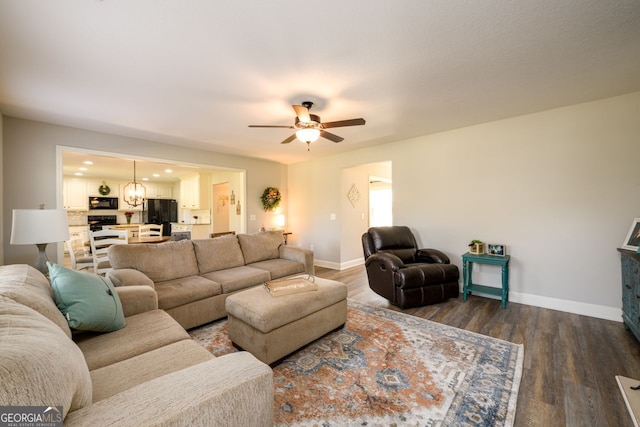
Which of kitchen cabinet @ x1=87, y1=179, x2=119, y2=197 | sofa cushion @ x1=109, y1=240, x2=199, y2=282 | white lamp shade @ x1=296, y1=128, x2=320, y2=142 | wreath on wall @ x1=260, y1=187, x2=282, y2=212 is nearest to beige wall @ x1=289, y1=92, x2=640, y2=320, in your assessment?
white lamp shade @ x1=296, y1=128, x2=320, y2=142

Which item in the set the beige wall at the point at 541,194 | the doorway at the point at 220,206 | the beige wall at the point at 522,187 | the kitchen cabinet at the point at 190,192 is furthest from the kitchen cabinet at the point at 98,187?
the beige wall at the point at 541,194

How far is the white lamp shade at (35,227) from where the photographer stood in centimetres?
212

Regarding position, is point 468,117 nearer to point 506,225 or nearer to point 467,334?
point 506,225

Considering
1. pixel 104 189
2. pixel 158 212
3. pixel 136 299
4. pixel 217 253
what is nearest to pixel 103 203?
pixel 104 189

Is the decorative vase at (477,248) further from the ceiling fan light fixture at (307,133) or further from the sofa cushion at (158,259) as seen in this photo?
the sofa cushion at (158,259)

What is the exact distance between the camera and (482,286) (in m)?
3.69

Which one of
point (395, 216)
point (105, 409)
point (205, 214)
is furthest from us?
point (205, 214)

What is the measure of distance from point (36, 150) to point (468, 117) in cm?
561

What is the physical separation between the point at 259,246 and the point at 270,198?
218 cm

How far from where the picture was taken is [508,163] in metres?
3.50

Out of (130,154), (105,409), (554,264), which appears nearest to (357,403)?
(105,409)

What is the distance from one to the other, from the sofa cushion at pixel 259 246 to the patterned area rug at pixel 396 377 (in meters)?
1.20

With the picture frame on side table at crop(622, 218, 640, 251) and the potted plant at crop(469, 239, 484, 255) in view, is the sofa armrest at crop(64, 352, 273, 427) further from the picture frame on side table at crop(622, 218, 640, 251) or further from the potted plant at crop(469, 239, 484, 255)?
the picture frame on side table at crop(622, 218, 640, 251)

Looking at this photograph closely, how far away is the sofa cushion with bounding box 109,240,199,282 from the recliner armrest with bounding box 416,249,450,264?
3.13m
